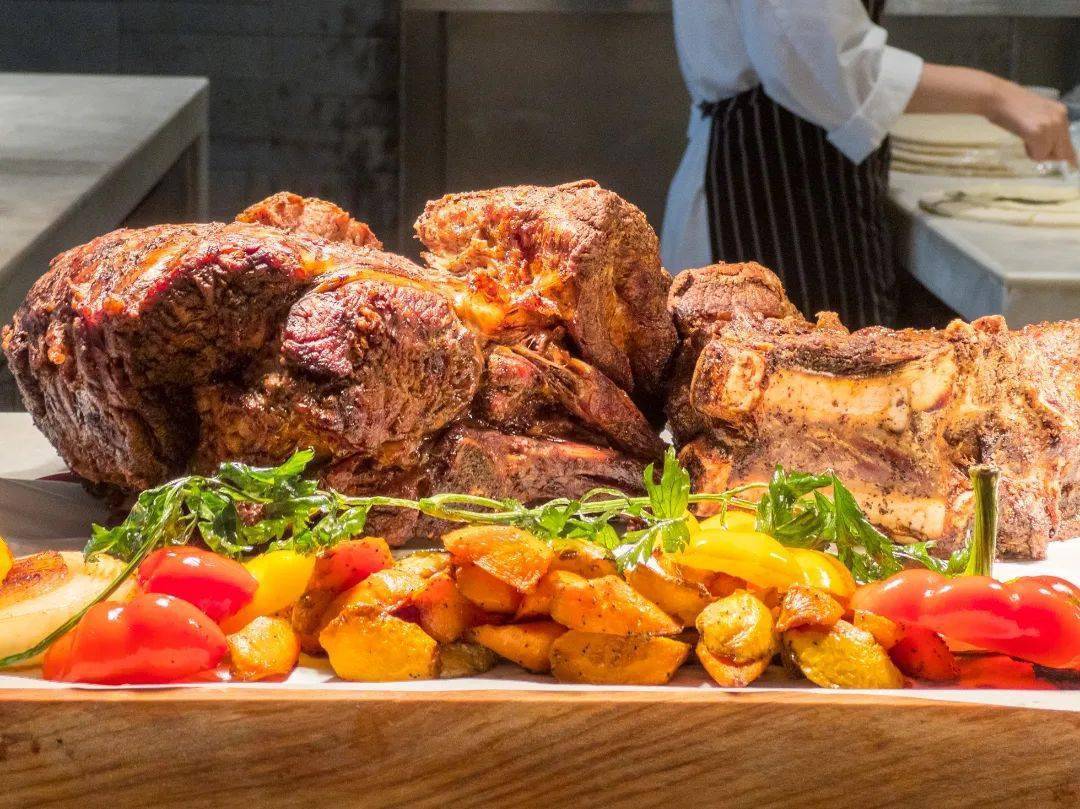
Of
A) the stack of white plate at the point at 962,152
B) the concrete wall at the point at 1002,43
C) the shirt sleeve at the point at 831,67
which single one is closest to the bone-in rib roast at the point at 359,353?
the shirt sleeve at the point at 831,67

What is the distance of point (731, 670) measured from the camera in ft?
4.04

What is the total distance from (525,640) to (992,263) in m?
2.14

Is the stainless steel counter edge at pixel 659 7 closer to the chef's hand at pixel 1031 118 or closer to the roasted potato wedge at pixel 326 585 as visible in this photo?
the chef's hand at pixel 1031 118

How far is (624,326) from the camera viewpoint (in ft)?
5.96

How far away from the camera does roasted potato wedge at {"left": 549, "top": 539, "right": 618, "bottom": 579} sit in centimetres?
130

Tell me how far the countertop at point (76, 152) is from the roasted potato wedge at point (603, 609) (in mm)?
1098

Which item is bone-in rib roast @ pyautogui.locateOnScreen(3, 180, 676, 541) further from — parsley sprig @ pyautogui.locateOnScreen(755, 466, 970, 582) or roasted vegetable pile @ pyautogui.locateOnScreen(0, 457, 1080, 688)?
parsley sprig @ pyautogui.locateOnScreen(755, 466, 970, 582)

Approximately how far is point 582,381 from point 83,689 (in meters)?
0.75

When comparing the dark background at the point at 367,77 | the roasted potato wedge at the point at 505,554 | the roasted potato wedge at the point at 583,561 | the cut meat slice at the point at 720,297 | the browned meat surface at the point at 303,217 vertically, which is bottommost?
the dark background at the point at 367,77

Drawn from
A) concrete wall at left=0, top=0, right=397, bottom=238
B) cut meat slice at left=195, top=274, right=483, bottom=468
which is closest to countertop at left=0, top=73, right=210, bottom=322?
cut meat slice at left=195, top=274, right=483, bottom=468

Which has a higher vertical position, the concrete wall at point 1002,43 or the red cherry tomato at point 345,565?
the concrete wall at point 1002,43

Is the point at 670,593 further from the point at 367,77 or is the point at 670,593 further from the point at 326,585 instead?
the point at 367,77

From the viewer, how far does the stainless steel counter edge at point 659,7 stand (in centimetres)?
551

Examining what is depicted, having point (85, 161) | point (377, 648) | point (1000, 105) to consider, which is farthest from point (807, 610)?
point (1000, 105)
